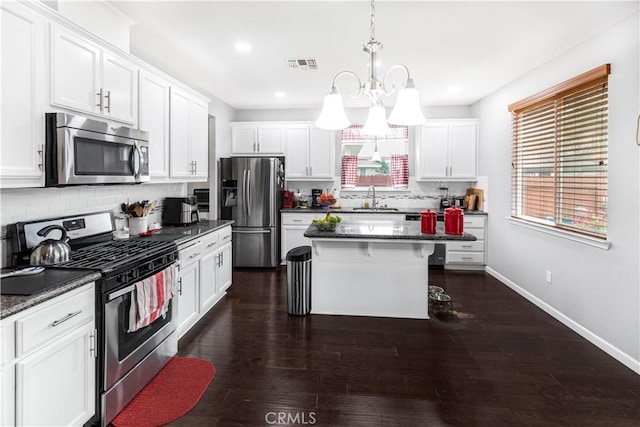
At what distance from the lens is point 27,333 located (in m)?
1.54

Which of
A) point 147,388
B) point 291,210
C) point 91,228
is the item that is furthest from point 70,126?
point 291,210

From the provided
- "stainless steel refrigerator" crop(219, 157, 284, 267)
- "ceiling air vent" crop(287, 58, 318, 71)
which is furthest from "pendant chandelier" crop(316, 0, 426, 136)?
"stainless steel refrigerator" crop(219, 157, 284, 267)

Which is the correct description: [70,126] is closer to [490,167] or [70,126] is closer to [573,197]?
→ [573,197]

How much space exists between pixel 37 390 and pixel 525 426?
247 cm

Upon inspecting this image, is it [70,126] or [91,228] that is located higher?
[70,126]

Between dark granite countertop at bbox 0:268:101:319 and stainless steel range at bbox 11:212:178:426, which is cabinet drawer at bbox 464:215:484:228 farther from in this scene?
dark granite countertop at bbox 0:268:101:319

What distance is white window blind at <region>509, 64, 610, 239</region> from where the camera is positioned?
318 centimetres

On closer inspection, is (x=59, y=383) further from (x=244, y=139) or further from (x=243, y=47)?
(x=244, y=139)

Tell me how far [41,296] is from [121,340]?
649mm

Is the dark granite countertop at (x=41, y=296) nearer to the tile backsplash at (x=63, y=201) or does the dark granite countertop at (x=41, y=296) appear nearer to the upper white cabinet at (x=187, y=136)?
the tile backsplash at (x=63, y=201)

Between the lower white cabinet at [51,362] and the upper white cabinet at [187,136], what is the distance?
199 cm

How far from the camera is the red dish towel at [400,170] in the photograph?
251 inches

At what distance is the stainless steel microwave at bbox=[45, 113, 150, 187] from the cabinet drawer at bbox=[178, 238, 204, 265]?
0.64 m

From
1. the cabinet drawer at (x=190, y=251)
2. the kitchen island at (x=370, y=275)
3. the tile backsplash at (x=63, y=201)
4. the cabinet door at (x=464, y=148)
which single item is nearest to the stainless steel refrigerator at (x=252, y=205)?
the tile backsplash at (x=63, y=201)
